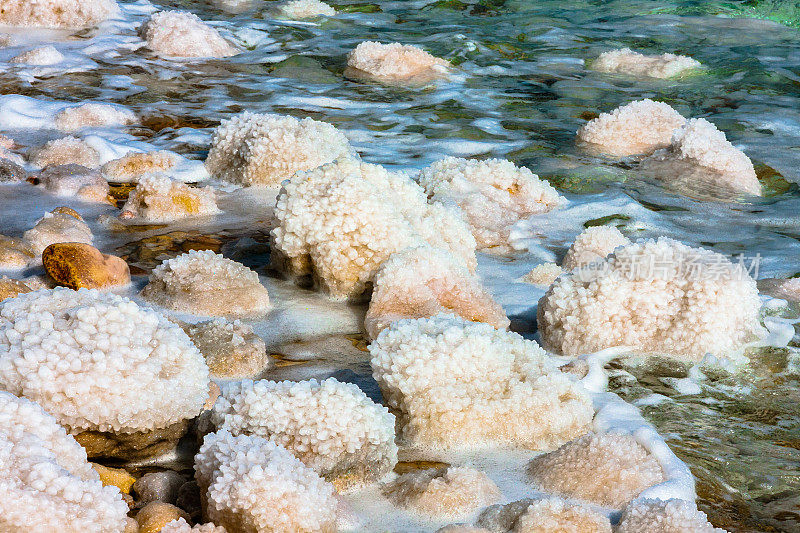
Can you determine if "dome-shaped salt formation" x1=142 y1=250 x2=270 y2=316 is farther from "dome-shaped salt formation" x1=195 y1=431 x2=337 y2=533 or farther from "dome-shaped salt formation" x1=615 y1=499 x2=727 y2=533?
"dome-shaped salt formation" x1=615 y1=499 x2=727 y2=533

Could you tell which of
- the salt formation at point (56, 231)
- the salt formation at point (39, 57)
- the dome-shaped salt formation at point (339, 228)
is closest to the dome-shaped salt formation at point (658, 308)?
the dome-shaped salt formation at point (339, 228)

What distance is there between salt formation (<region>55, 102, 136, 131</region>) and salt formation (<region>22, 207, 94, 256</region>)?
191 cm

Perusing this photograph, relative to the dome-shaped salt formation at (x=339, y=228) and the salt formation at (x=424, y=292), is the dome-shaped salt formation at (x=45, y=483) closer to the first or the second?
the salt formation at (x=424, y=292)

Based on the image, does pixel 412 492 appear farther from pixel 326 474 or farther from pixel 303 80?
pixel 303 80

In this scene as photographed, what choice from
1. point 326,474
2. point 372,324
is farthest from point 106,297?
point 372,324

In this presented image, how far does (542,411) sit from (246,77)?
5.79m

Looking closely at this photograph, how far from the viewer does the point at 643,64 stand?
820 cm

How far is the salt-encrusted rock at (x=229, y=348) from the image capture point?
2699 mm

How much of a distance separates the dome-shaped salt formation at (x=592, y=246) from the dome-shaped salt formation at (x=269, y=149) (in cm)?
152

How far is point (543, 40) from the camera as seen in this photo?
934 centimetres

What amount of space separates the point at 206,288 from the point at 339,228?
0.57 metres

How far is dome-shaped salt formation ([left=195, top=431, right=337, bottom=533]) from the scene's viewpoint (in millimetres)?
1783

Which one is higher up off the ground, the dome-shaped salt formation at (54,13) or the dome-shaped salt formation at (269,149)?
the dome-shaped salt formation at (54,13)

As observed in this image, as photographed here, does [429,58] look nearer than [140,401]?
No
